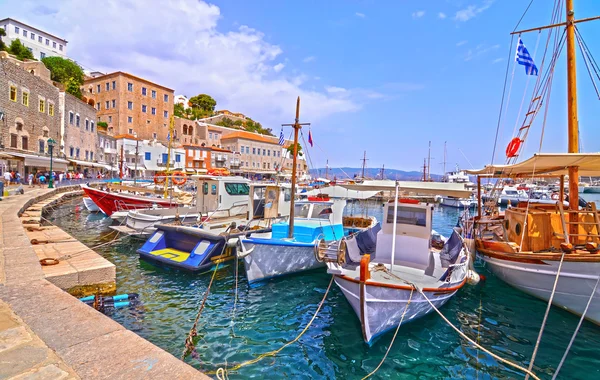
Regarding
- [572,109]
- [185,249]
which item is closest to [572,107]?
[572,109]

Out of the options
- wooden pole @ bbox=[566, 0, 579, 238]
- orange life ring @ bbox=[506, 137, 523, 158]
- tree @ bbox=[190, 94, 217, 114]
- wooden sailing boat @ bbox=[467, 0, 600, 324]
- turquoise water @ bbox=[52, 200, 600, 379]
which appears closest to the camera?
turquoise water @ bbox=[52, 200, 600, 379]

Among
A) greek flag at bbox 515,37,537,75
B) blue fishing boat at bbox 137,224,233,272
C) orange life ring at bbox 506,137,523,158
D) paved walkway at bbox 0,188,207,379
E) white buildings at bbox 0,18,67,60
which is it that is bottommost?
blue fishing boat at bbox 137,224,233,272

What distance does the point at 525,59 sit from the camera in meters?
11.6

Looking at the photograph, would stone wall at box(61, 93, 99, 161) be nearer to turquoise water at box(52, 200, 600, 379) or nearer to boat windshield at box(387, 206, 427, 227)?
turquoise water at box(52, 200, 600, 379)

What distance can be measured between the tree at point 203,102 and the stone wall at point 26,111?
59.5 metres

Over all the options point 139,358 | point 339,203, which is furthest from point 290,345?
point 339,203

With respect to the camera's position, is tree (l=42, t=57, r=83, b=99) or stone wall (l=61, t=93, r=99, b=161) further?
tree (l=42, t=57, r=83, b=99)

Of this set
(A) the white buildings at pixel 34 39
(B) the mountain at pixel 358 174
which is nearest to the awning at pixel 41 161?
(B) the mountain at pixel 358 174

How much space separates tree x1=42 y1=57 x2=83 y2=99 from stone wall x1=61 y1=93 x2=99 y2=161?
11.4 metres

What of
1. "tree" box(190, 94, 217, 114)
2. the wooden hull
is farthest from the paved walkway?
"tree" box(190, 94, 217, 114)

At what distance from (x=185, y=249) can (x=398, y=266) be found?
26.1ft

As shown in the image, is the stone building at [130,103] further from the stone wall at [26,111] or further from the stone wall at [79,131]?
the stone wall at [26,111]

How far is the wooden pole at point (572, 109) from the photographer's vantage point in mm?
9367

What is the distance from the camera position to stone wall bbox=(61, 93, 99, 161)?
40.1m
